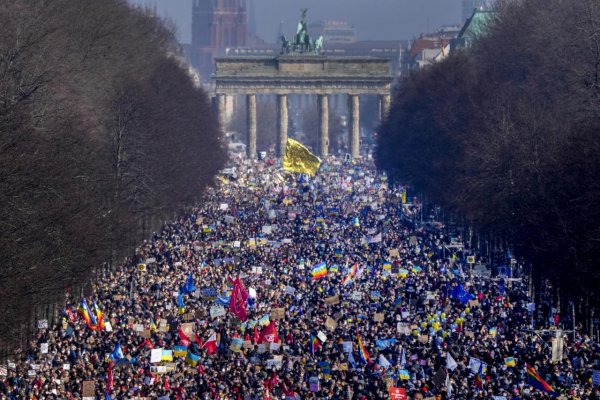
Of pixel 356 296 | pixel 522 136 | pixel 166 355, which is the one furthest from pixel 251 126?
pixel 166 355

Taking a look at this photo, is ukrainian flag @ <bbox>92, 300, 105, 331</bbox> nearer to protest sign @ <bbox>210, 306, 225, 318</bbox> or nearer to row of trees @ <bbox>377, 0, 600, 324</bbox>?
protest sign @ <bbox>210, 306, 225, 318</bbox>

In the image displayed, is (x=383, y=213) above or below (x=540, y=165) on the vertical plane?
below

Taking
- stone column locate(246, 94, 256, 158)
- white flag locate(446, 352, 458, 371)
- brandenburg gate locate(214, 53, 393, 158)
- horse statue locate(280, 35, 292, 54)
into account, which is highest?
white flag locate(446, 352, 458, 371)

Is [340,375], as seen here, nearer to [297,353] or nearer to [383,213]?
[297,353]

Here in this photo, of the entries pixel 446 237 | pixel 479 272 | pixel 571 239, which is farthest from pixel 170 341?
pixel 446 237

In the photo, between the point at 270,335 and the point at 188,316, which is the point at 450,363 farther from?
the point at 188,316

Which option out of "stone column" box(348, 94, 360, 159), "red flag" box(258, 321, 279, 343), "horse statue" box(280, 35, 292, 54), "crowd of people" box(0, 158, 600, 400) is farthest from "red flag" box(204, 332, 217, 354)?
"stone column" box(348, 94, 360, 159)
